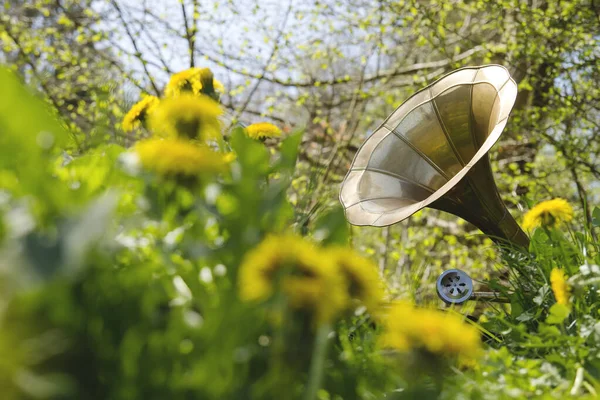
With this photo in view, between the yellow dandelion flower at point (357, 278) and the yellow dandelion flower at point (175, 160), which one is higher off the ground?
the yellow dandelion flower at point (175, 160)

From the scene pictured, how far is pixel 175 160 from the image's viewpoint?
17.4 inches

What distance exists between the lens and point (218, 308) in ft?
1.34

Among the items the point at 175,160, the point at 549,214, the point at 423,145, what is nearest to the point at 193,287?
the point at 175,160

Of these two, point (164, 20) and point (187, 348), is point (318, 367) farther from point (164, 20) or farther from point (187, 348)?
point (164, 20)

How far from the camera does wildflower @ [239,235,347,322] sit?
38cm

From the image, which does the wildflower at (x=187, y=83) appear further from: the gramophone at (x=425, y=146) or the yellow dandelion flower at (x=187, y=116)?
the gramophone at (x=425, y=146)

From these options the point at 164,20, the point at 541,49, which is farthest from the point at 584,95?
the point at 164,20

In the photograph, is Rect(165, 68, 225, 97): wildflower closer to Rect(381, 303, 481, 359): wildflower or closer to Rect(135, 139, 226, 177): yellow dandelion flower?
Rect(135, 139, 226, 177): yellow dandelion flower

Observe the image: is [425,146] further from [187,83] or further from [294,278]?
[294,278]

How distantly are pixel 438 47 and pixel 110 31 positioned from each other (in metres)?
2.44

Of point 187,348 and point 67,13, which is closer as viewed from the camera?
point 187,348

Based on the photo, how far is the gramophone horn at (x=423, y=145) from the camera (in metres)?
2.34

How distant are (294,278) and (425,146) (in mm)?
2297

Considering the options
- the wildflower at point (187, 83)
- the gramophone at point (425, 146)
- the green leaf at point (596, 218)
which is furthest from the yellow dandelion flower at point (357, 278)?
the gramophone at point (425, 146)
